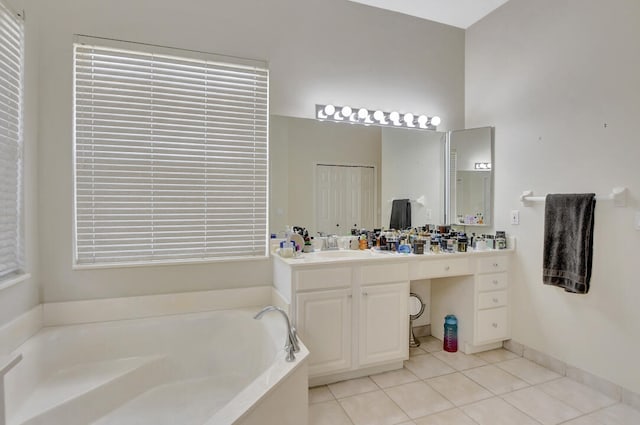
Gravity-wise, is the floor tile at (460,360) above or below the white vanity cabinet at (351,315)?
below

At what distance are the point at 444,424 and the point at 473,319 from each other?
1084 millimetres

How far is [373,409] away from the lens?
2096 millimetres

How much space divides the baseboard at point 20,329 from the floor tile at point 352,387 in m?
1.86

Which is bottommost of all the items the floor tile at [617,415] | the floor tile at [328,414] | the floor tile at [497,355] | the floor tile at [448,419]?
the floor tile at [328,414]

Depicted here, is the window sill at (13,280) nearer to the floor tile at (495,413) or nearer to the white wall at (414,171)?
the white wall at (414,171)

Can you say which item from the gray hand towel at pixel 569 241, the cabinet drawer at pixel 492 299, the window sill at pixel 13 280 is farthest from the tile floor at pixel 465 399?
the window sill at pixel 13 280

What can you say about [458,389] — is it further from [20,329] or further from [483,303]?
[20,329]

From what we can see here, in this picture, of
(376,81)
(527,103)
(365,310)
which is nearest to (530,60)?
(527,103)

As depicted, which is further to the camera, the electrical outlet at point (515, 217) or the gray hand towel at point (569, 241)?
the electrical outlet at point (515, 217)

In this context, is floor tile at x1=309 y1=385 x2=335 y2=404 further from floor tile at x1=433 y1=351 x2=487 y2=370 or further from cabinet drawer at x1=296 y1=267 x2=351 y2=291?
floor tile at x1=433 y1=351 x2=487 y2=370

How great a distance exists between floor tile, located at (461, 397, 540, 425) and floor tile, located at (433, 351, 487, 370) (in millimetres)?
471

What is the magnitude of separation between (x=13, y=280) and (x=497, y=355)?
3425 millimetres

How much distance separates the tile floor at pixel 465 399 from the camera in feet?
6.55

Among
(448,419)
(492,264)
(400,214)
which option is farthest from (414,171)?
(448,419)
